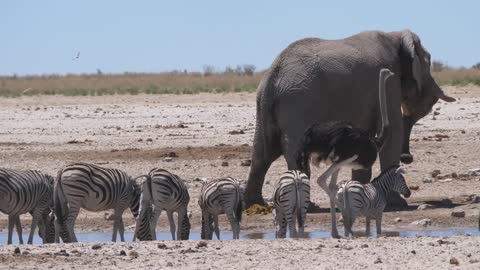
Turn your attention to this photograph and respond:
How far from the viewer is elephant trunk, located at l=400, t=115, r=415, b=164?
19.8m

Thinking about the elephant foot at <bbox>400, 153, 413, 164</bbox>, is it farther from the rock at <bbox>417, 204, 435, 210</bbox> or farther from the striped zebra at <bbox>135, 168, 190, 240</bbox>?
the striped zebra at <bbox>135, 168, 190, 240</bbox>

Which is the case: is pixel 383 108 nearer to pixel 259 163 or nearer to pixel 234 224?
pixel 259 163

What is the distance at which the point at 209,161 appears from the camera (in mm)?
21688

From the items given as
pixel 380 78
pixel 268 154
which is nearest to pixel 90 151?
pixel 268 154

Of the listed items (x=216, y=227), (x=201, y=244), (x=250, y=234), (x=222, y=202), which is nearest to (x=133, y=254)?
(x=201, y=244)

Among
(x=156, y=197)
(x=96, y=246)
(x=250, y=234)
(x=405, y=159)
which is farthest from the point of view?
(x=405, y=159)

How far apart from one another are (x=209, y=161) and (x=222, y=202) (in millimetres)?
6982

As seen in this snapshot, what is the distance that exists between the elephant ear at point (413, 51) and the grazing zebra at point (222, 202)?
5448 millimetres

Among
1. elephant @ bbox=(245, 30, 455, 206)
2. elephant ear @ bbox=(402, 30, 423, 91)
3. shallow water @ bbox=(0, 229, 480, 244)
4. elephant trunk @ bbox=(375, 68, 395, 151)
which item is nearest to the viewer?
shallow water @ bbox=(0, 229, 480, 244)

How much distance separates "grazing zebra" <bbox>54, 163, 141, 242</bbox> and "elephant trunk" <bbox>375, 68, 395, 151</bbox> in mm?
3338

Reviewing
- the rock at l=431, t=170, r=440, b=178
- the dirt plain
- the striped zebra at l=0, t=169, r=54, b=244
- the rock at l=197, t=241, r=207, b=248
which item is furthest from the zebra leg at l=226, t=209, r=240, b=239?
the rock at l=431, t=170, r=440, b=178

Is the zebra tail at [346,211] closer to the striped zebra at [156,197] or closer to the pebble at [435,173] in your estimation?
the striped zebra at [156,197]

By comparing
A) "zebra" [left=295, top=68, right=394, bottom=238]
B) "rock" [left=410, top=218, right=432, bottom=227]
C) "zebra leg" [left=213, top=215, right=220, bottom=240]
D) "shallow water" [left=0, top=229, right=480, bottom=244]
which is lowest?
"shallow water" [left=0, top=229, right=480, bottom=244]

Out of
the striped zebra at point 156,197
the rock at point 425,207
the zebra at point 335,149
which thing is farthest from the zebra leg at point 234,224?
the rock at point 425,207
